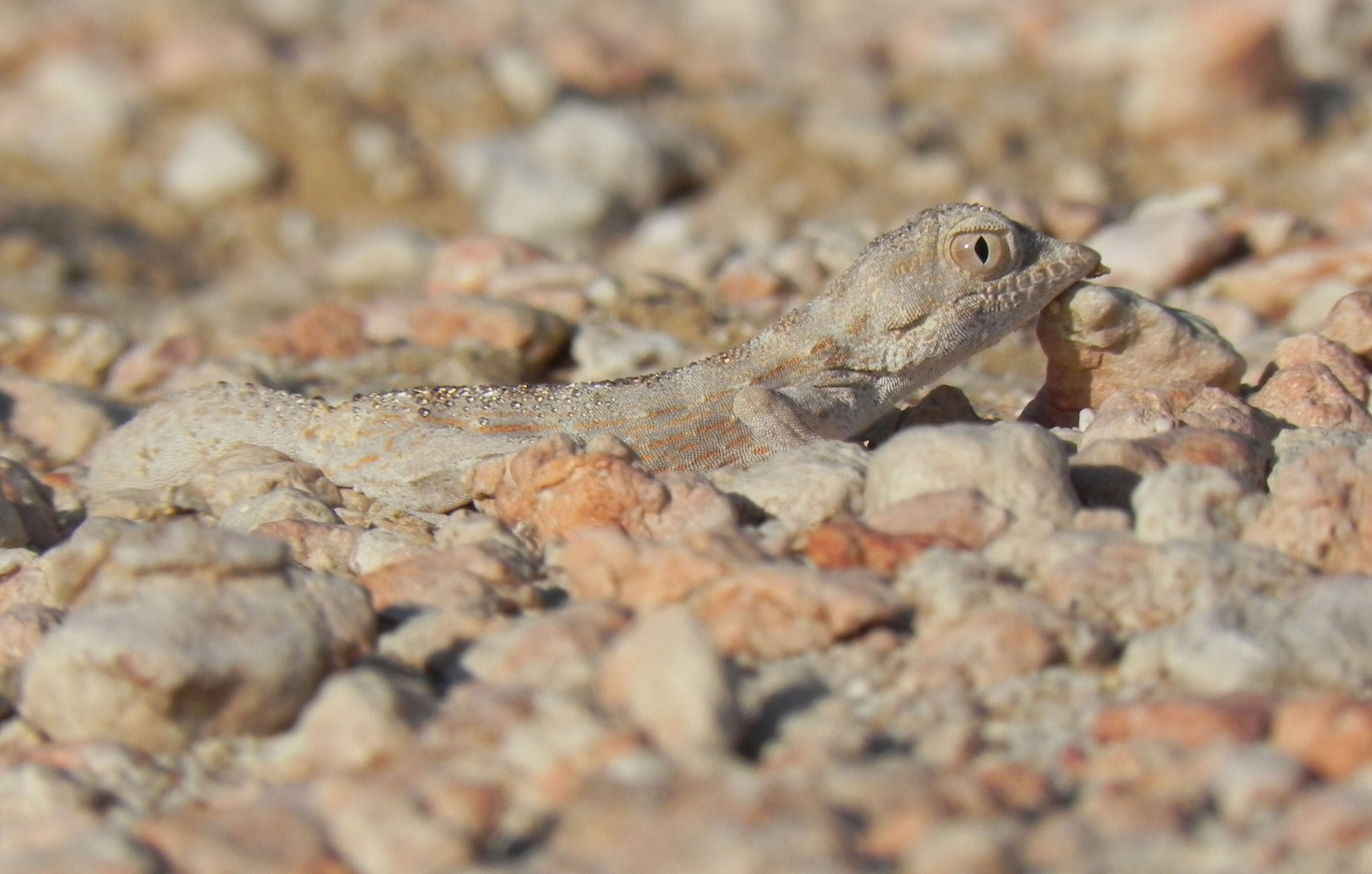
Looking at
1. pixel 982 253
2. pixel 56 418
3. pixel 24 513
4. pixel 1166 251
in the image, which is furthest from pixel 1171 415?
pixel 56 418

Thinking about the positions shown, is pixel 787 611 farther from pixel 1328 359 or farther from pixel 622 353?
pixel 622 353

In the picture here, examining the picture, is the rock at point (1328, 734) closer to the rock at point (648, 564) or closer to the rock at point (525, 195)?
the rock at point (648, 564)

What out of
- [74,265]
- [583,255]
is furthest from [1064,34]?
[74,265]

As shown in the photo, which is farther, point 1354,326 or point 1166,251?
point 1166,251

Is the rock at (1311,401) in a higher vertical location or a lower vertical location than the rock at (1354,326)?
lower

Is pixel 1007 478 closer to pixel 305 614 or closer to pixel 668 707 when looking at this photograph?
pixel 668 707

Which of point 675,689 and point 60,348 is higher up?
point 60,348

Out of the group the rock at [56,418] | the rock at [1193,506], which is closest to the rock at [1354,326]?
the rock at [1193,506]
